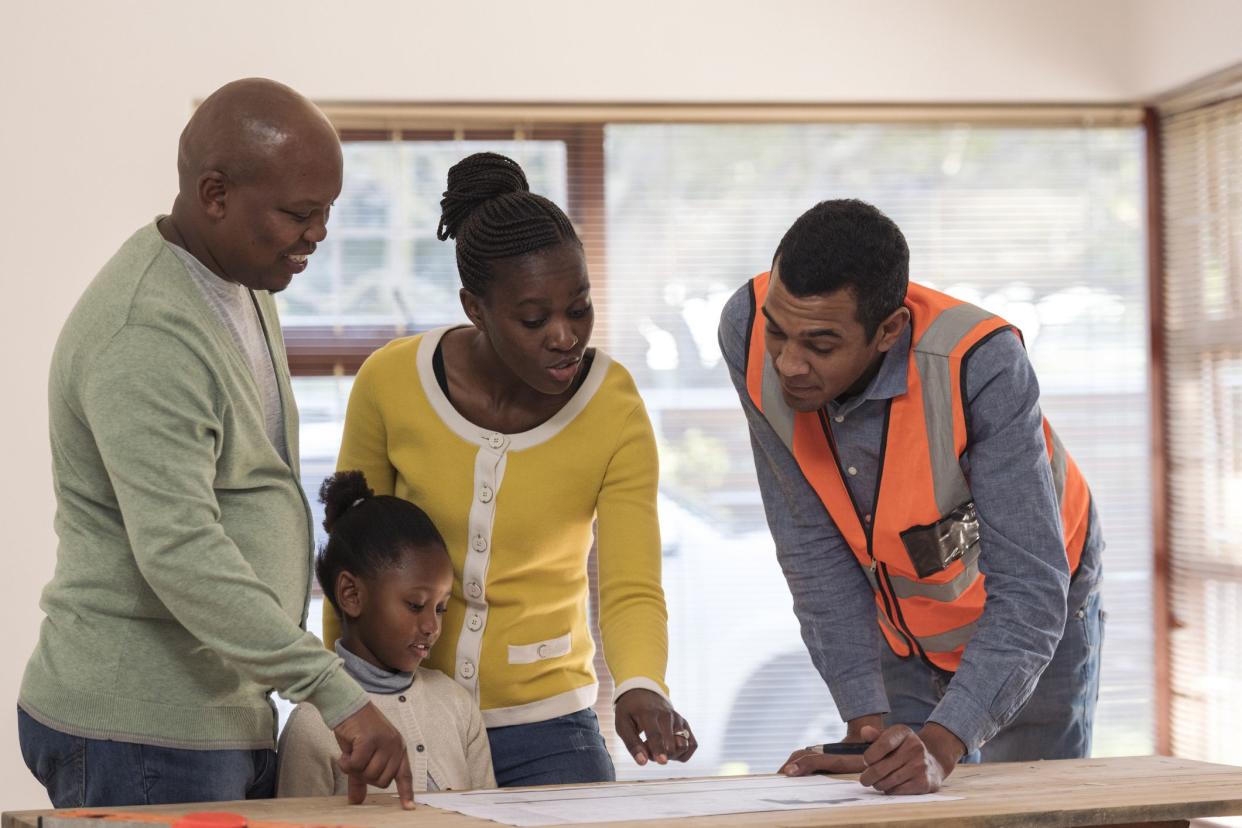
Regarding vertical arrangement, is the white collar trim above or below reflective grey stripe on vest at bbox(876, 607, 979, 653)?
above

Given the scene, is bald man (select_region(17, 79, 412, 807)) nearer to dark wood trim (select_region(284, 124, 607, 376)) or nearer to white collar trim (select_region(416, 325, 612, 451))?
white collar trim (select_region(416, 325, 612, 451))

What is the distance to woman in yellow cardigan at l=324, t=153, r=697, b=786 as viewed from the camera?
1.74 meters

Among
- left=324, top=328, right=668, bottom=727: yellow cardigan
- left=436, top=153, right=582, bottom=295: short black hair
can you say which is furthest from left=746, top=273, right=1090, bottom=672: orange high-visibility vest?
left=436, top=153, right=582, bottom=295: short black hair

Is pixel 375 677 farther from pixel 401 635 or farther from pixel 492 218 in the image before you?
pixel 492 218

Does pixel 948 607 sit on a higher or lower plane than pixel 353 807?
higher

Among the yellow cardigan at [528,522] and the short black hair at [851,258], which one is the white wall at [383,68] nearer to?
the yellow cardigan at [528,522]

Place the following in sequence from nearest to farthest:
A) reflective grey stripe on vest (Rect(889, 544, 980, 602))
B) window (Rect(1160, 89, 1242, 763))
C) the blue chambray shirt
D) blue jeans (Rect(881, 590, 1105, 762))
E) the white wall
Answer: the blue chambray shirt, reflective grey stripe on vest (Rect(889, 544, 980, 602)), blue jeans (Rect(881, 590, 1105, 762)), the white wall, window (Rect(1160, 89, 1242, 763))

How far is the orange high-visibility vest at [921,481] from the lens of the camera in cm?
168

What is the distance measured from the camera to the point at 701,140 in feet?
12.2

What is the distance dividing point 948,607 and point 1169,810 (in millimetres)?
478

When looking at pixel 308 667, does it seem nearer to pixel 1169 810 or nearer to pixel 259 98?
pixel 259 98

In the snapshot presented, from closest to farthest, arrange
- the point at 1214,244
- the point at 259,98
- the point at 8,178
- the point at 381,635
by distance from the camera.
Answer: the point at 259,98
the point at 381,635
the point at 8,178
the point at 1214,244

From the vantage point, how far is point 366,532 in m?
1.73

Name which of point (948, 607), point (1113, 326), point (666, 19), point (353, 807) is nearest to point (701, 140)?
point (666, 19)
